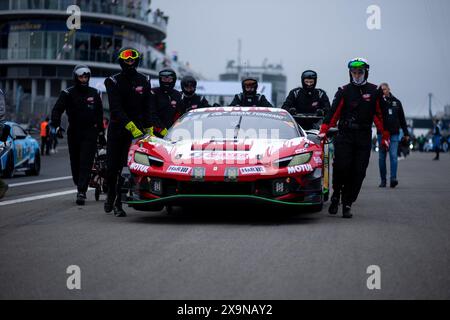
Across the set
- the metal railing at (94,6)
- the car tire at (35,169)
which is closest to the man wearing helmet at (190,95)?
the car tire at (35,169)

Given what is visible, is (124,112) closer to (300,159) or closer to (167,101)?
(300,159)

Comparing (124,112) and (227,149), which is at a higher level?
(124,112)

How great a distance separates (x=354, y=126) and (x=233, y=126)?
1.41m

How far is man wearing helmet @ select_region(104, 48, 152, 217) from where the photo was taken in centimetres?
1089

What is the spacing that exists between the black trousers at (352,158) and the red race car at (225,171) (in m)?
0.55

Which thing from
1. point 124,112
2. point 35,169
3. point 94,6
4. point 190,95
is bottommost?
point 35,169

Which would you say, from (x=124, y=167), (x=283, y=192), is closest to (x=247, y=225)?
(x=283, y=192)

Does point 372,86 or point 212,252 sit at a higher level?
point 372,86

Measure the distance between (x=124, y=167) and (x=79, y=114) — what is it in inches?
104

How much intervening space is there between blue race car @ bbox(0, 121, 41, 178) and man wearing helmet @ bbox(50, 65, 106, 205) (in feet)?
22.3

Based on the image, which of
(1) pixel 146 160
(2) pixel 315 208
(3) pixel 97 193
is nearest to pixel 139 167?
(1) pixel 146 160

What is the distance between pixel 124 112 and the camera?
10938 mm
